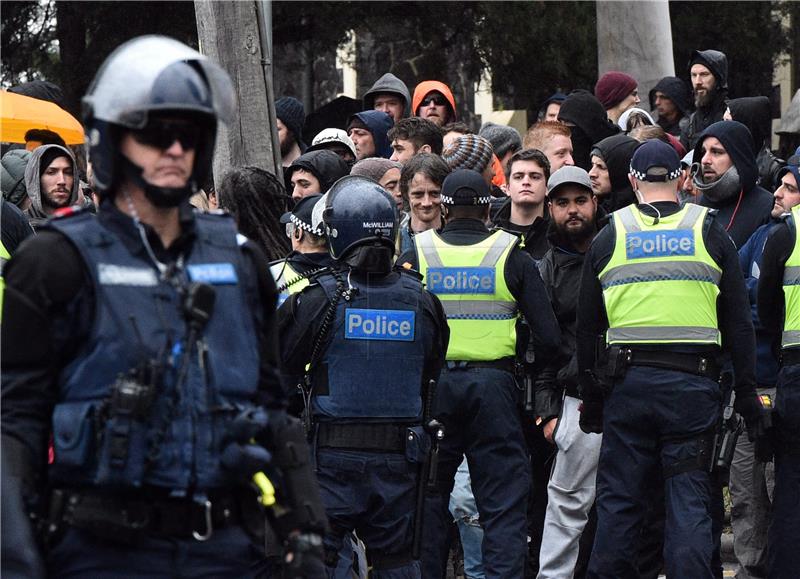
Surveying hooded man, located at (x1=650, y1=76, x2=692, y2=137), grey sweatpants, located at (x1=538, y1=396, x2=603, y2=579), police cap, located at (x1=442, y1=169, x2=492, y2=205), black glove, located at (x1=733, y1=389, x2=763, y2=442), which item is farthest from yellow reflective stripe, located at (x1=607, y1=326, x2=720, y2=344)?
hooded man, located at (x1=650, y1=76, x2=692, y2=137)

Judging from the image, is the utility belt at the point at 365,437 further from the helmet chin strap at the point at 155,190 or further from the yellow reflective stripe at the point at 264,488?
the helmet chin strap at the point at 155,190

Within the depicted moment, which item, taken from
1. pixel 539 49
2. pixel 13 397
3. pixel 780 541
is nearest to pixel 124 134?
A: pixel 13 397

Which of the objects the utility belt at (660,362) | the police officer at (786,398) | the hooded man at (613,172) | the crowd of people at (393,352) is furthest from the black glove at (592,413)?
the hooded man at (613,172)

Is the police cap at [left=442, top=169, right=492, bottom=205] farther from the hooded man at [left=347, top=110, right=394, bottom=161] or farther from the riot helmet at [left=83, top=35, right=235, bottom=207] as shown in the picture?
the riot helmet at [left=83, top=35, right=235, bottom=207]

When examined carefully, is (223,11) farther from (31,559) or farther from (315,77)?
(315,77)

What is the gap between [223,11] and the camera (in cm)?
915

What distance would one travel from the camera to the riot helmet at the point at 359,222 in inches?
253

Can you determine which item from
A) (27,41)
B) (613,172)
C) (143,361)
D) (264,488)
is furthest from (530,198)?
(27,41)

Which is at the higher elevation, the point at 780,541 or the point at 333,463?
the point at 333,463

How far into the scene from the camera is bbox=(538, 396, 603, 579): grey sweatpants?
7918 millimetres

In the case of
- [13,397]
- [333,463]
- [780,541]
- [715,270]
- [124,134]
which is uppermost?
[124,134]

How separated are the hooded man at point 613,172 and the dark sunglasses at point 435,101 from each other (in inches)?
82.7

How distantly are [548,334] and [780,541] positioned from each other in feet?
4.66

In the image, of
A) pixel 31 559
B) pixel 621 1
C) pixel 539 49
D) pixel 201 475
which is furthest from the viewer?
pixel 539 49
